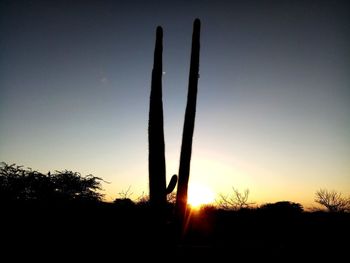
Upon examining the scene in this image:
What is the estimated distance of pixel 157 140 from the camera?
7719 millimetres

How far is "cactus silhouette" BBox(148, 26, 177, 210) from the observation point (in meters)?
7.36

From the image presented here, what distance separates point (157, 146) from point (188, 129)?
85 centimetres

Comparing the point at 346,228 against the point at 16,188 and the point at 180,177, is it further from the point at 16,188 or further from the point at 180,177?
the point at 16,188

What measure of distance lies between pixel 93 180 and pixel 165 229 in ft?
34.2

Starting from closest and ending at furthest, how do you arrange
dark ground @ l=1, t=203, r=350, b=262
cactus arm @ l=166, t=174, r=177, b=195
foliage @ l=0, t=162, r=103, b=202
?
dark ground @ l=1, t=203, r=350, b=262 < cactus arm @ l=166, t=174, r=177, b=195 < foliage @ l=0, t=162, r=103, b=202

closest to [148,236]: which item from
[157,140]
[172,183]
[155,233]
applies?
[155,233]

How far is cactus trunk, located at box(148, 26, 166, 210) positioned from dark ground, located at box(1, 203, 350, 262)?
56cm

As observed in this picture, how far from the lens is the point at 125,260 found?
6.93 meters

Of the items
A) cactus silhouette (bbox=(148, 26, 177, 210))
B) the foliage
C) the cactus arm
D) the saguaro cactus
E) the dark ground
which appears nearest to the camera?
the dark ground

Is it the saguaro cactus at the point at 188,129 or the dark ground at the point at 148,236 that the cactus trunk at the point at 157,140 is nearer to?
the saguaro cactus at the point at 188,129

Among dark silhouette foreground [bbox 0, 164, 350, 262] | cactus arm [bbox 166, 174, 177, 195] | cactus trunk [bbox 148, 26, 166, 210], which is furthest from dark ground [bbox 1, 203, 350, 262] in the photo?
cactus arm [bbox 166, 174, 177, 195]

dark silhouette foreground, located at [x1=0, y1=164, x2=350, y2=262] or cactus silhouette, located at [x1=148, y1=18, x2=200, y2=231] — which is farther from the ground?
cactus silhouette, located at [x1=148, y1=18, x2=200, y2=231]

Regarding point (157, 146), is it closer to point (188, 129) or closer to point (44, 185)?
point (188, 129)

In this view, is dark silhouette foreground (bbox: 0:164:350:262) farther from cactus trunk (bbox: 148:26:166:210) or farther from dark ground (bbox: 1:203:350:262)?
cactus trunk (bbox: 148:26:166:210)
